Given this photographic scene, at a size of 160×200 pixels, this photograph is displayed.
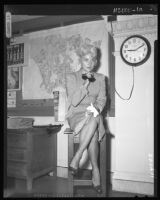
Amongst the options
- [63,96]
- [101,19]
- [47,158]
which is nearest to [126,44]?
[101,19]

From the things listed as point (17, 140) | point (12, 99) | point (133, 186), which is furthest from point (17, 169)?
point (133, 186)

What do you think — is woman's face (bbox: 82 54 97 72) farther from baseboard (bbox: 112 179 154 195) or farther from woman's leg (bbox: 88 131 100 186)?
baseboard (bbox: 112 179 154 195)

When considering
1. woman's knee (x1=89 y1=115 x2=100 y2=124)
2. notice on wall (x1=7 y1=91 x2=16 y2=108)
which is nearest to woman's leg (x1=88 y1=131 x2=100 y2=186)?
woman's knee (x1=89 y1=115 x2=100 y2=124)

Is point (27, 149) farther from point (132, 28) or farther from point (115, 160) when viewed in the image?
point (132, 28)

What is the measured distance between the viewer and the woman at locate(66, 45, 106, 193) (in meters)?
1.99

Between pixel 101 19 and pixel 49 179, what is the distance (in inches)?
66.8

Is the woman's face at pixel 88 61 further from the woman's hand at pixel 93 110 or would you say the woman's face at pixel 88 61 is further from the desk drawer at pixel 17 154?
the desk drawer at pixel 17 154

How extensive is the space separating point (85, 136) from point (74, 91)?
40cm

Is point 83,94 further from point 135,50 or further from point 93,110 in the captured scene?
point 135,50

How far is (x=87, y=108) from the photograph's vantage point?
2.01 meters

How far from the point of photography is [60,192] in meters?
1.95

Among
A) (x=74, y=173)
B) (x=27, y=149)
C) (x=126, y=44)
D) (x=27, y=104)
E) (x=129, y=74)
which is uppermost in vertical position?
(x=126, y=44)

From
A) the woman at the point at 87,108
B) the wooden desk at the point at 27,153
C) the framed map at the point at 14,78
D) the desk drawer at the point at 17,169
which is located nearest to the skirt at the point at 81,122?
the woman at the point at 87,108

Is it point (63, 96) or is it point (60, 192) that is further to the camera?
point (63, 96)
